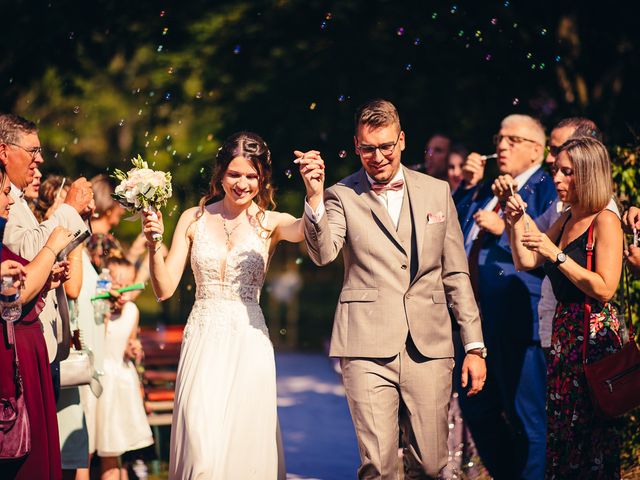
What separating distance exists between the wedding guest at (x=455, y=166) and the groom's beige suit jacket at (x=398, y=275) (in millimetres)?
2569

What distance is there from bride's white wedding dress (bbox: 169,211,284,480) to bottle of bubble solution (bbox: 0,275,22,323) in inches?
42.4

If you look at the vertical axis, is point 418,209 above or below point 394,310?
above

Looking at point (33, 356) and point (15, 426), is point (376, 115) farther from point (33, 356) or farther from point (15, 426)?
point (15, 426)

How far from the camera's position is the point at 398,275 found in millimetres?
5648

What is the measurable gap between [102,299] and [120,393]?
70 cm

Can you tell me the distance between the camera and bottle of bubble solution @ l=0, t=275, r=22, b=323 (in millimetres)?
5062

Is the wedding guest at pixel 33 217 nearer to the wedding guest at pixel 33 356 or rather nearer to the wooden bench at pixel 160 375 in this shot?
the wedding guest at pixel 33 356

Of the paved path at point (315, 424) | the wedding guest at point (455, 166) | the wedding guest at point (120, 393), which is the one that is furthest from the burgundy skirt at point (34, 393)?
the wedding guest at point (455, 166)

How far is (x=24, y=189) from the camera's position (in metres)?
6.33

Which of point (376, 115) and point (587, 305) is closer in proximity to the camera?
point (376, 115)

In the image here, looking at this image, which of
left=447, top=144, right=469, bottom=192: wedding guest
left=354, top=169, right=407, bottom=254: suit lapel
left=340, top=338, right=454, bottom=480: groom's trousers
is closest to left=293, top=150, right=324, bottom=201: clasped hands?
left=354, top=169, right=407, bottom=254: suit lapel

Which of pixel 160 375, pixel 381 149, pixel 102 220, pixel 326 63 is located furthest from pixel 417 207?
pixel 326 63

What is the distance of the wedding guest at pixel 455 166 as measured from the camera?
8.38 meters

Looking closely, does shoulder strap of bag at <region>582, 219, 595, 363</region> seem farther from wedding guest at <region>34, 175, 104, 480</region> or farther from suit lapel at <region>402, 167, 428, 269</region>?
wedding guest at <region>34, 175, 104, 480</region>
